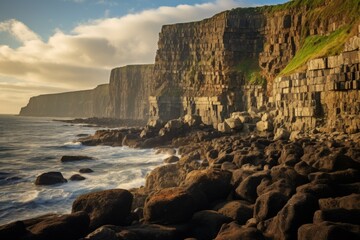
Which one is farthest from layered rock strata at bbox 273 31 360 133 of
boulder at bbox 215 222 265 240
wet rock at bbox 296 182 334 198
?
boulder at bbox 215 222 265 240

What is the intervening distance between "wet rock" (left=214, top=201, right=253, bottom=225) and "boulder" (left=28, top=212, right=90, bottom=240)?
4071mm

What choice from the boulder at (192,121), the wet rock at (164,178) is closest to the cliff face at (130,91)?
the boulder at (192,121)

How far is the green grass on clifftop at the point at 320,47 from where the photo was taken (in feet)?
82.2

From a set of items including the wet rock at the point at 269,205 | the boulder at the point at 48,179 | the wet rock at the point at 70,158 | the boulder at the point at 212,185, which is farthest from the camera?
the wet rock at the point at 70,158

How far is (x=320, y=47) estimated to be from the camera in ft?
101

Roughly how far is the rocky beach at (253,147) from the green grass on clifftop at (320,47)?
0.19 meters

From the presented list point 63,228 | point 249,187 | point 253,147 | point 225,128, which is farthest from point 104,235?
point 225,128

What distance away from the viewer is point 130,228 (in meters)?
9.02

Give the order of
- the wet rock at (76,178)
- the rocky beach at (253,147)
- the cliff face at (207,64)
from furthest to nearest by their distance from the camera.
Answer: the cliff face at (207,64) < the wet rock at (76,178) < the rocky beach at (253,147)

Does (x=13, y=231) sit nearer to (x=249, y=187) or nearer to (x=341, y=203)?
(x=249, y=187)

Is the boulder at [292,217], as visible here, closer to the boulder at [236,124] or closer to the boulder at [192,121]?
the boulder at [236,124]

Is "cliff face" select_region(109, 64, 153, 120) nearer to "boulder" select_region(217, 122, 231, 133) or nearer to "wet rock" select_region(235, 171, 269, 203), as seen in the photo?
"boulder" select_region(217, 122, 231, 133)

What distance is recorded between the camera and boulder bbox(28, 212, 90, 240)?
871cm

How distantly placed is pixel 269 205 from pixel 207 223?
177 cm
